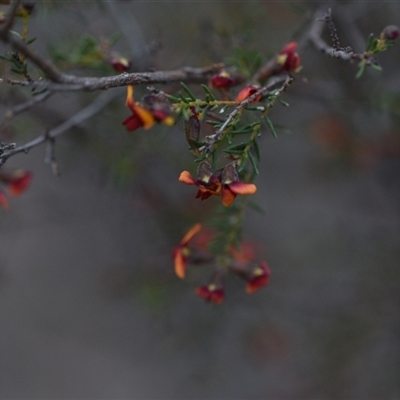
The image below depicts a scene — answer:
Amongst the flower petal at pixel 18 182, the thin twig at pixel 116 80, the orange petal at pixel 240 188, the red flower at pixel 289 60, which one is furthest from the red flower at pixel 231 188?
the flower petal at pixel 18 182

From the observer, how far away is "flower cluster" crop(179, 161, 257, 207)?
3.07 ft

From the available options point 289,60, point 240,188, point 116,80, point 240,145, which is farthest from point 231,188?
point 289,60

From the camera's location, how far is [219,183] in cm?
96

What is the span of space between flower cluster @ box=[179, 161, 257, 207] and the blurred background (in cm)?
70

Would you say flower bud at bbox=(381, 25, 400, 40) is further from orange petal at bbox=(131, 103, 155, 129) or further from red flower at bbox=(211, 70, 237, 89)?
orange petal at bbox=(131, 103, 155, 129)

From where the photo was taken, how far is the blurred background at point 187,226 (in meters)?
2.17

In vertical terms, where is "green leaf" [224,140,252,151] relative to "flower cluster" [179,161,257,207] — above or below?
above

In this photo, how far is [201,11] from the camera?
2.54m

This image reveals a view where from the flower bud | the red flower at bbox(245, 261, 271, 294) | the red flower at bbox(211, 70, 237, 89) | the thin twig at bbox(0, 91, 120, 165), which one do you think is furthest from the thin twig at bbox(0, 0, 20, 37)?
the red flower at bbox(245, 261, 271, 294)

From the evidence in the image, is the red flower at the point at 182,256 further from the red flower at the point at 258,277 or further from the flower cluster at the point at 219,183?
the flower cluster at the point at 219,183

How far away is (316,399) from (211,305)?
788 millimetres

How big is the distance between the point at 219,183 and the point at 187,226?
1634 millimetres

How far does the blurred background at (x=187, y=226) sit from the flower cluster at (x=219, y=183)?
Result: 2.31ft

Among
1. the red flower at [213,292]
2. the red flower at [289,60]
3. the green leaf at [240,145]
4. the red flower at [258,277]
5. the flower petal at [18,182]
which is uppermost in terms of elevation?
the flower petal at [18,182]
